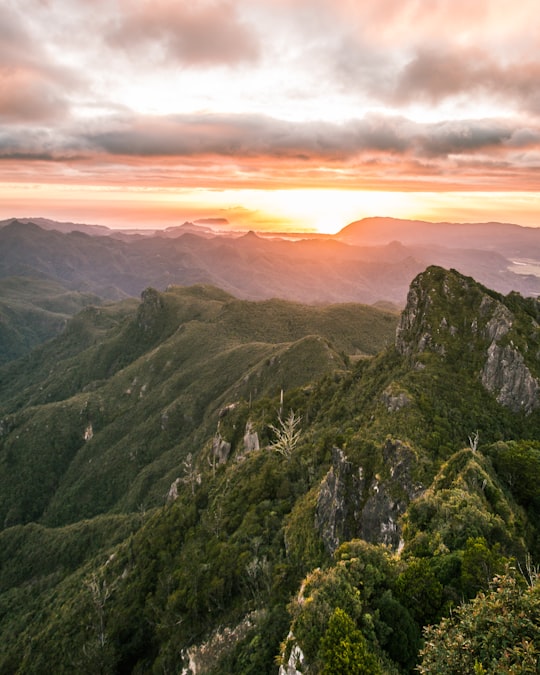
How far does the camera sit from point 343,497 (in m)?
47.3

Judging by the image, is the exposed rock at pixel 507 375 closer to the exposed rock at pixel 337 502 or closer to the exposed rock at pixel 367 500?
the exposed rock at pixel 367 500

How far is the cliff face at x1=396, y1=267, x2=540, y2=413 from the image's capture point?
6134 cm

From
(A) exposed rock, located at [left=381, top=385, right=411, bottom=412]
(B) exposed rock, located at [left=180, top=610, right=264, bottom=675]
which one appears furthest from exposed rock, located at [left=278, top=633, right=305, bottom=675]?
(A) exposed rock, located at [left=381, top=385, right=411, bottom=412]

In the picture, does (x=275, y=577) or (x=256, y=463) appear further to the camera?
(x=256, y=463)

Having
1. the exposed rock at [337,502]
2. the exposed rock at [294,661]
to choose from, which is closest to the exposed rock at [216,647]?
the exposed rock at [337,502]

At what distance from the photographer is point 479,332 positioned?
69.8m

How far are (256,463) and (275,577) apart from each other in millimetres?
28584

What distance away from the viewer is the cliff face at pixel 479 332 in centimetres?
6134

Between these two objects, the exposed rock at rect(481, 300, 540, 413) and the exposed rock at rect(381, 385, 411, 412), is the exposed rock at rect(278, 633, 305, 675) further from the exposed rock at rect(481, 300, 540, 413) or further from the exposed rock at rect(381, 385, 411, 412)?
the exposed rock at rect(481, 300, 540, 413)

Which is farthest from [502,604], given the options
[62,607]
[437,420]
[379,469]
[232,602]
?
[62,607]

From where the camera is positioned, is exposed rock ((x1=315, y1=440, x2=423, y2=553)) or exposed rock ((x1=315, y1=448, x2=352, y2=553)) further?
exposed rock ((x1=315, y1=448, x2=352, y2=553))

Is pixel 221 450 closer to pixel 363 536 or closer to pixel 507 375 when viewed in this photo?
pixel 363 536

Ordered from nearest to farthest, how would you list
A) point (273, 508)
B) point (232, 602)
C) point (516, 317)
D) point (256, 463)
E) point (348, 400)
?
point (232, 602)
point (273, 508)
point (516, 317)
point (256, 463)
point (348, 400)

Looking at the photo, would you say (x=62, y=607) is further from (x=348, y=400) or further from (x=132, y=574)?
(x=348, y=400)
